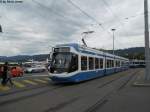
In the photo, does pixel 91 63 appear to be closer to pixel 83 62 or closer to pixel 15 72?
pixel 83 62

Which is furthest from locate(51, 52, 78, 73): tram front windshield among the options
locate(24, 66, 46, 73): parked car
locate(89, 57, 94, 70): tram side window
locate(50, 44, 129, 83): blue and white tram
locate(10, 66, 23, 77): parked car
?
locate(24, 66, 46, 73): parked car

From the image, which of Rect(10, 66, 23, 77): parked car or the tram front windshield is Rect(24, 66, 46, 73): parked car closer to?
Rect(10, 66, 23, 77): parked car

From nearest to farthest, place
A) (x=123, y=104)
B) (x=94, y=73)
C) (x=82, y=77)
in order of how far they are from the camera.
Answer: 1. (x=123, y=104)
2. (x=82, y=77)
3. (x=94, y=73)

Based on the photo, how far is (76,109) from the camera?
11375 millimetres

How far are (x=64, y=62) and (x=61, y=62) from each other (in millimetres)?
256

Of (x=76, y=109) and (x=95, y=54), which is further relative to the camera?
(x=95, y=54)

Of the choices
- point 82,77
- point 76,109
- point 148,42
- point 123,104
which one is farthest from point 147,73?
point 76,109

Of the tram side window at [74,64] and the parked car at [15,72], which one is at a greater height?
the tram side window at [74,64]

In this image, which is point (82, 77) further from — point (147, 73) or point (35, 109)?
point (35, 109)

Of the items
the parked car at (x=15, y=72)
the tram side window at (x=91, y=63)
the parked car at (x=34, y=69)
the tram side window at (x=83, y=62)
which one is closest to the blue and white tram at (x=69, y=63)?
the tram side window at (x=83, y=62)

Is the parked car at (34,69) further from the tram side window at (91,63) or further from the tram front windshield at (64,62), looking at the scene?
the tram front windshield at (64,62)

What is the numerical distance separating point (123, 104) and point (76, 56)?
11.3 m

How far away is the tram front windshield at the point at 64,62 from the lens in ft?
75.5

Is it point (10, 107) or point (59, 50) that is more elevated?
point (59, 50)
